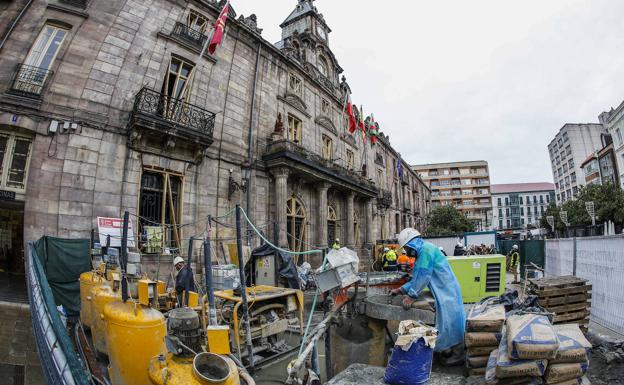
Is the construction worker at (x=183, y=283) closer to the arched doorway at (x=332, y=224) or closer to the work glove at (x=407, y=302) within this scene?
the work glove at (x=407, y=302)

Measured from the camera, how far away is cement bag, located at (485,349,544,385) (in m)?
2.43

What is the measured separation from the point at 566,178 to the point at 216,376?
7296 centimetres

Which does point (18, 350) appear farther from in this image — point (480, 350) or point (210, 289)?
point (480, 350)

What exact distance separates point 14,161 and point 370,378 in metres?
11.3

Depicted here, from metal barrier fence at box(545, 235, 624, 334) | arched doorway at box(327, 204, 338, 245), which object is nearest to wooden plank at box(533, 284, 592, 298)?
metal barrier fence at box(545, 235, 624, 334)

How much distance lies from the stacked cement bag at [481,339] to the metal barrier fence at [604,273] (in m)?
5.63

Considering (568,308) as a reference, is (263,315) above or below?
below

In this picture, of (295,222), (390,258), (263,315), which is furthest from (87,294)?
(390,258)

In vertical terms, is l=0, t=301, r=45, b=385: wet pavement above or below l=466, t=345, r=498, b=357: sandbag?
below

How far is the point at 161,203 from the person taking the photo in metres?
10.8

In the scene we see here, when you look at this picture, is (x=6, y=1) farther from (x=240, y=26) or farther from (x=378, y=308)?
(x=378, y=308)

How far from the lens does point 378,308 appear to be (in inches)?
143

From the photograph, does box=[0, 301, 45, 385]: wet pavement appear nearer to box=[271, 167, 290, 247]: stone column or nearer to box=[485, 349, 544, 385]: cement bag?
box=[485, 349, 544, 385]: cement bag

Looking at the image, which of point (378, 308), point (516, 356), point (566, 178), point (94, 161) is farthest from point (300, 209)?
point (566, 178)
